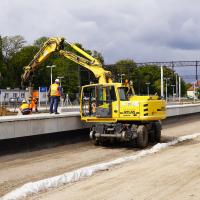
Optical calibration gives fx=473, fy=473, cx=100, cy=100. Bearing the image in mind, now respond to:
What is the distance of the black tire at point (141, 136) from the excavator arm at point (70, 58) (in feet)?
14.9

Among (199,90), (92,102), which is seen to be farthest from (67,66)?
(92,102)

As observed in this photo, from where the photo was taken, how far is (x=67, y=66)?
95.5m

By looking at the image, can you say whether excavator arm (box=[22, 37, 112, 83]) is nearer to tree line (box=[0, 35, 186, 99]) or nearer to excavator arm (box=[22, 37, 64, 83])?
excavator arm (box=[22, 37, 64, 83])

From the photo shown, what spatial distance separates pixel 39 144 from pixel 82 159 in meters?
2.48

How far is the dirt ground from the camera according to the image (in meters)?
9.16

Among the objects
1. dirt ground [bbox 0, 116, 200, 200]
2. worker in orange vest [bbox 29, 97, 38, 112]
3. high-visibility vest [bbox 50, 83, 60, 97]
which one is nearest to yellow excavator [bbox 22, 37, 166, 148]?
dirt ground [bbox 0, 116, 200, 200]

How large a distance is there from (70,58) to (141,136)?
819 cm

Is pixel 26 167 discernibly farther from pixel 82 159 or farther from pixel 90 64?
pixel 90 64

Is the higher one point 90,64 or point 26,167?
point 90,64

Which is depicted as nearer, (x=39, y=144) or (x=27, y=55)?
(x=39, y=144)

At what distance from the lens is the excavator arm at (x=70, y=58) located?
22.0 metres

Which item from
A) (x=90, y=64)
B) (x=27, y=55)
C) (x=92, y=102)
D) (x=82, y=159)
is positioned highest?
(x=27, y=55)

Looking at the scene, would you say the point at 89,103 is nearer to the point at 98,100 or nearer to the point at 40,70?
the point at 98,100

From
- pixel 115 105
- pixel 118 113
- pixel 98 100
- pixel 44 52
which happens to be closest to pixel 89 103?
pixel 98 100
